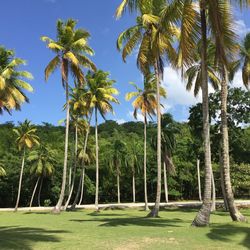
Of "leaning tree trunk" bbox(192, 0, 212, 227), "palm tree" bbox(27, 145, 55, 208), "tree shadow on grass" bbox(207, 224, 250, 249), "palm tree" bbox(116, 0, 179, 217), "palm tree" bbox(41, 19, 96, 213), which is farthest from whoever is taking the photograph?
"palm tree" bbox(27, 145, 55, 208)

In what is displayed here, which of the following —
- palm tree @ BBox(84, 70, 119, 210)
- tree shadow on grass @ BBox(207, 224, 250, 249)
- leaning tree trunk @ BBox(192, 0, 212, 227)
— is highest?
palm tree @ BBox(84, 70, 119, 210)

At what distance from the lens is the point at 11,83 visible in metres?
28.0

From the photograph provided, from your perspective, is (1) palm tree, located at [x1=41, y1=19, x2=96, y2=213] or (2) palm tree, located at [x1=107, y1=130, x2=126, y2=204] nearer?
(1) palm tree, located at [x1=41, y1=19, x2=96, y2=213]

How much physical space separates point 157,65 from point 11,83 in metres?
10.5

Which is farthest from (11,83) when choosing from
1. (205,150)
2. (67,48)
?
(205,150)

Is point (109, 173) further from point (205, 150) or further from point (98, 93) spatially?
point (205, 150)

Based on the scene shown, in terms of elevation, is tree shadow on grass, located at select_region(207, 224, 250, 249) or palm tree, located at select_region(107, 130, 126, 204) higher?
palm tree, located at select_region(107, 130, 126, 204)

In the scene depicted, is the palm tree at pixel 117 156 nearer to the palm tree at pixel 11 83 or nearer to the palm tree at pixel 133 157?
the palm tree at pixel 133 157

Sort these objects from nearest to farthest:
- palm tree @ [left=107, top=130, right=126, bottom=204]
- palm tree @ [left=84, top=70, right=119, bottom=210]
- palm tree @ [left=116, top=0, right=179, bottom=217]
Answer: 1. palm tree @ [left=116, top=0, right=179, bottom=217]
2. palm tree @ [left=84, top=70, right=119, bottom=210]
3. palm tree @ [left=107, top=130, right=126, bottom=204]

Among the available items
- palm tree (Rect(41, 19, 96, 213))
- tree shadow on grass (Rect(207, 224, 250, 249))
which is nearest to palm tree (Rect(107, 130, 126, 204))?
palm tree (Rect(41, 19, 96, 213))

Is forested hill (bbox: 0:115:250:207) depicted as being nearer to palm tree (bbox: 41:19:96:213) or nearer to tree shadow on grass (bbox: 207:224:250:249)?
palm tree (bbox: 41:19:96:213)

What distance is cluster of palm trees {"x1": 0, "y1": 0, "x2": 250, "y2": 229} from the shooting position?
15445 millimetres

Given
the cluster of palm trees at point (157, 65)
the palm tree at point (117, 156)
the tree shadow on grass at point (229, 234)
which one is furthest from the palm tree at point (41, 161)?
the tree shadow on grass at point (229, 234)

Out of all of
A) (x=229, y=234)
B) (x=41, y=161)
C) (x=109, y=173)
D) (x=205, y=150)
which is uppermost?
(x=41, y=161)
